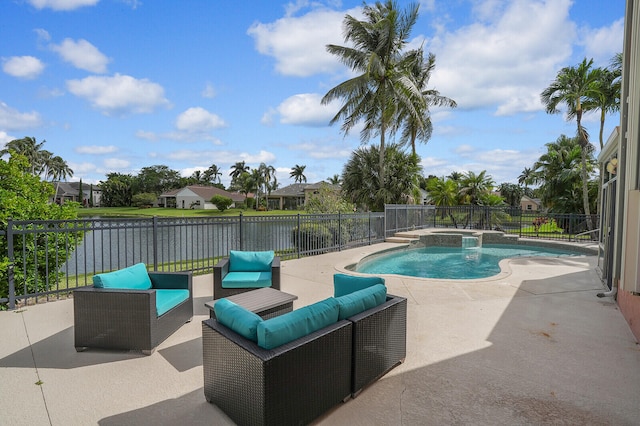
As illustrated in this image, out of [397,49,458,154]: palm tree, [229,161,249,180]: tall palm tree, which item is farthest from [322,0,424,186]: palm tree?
[229,161,249,180]: tall palm tree

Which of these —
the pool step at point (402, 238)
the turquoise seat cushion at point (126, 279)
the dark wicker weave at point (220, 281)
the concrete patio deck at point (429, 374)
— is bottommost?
the concrete patio deck at point (429, 374)

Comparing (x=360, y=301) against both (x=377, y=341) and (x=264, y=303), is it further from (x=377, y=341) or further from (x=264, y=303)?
(x=264, y=303)

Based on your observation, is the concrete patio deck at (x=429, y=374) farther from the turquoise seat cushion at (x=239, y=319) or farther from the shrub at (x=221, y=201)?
the shrub at (x=221, y=201)

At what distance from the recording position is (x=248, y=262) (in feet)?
17.2

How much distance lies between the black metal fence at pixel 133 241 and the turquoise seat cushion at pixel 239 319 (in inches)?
135

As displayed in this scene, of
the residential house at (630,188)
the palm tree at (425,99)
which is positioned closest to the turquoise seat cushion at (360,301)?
the residential house at (630,188)

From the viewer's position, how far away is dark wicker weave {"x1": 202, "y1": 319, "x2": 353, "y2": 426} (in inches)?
77.0

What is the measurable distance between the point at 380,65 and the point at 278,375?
16176 mm

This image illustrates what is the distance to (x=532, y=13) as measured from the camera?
6.88 m

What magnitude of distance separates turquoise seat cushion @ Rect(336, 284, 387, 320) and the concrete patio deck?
2.12 feet

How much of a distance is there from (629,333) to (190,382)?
495 centimetres

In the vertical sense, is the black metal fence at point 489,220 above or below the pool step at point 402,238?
above

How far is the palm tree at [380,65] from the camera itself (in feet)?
52.4

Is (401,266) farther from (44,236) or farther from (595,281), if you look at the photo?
(44,236)
